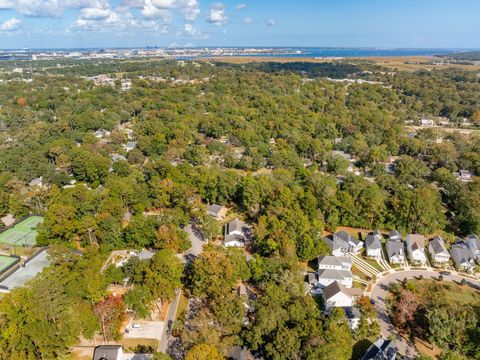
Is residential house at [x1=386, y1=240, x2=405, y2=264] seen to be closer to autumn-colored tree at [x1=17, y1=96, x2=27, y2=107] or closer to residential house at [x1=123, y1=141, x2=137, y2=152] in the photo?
residential house at [x1=123, y1=141, x2=137, y2=152]

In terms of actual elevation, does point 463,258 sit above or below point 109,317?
below

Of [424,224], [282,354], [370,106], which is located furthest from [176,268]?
[370,106]

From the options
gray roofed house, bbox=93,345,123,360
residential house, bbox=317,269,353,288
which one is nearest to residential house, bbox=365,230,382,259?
residential house, bbox=317,269,353,288

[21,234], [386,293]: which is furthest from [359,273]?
[21,234]

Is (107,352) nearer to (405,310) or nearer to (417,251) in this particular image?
(405,310)

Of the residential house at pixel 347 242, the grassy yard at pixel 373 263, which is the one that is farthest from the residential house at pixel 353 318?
the residential house at pixel 347 242
